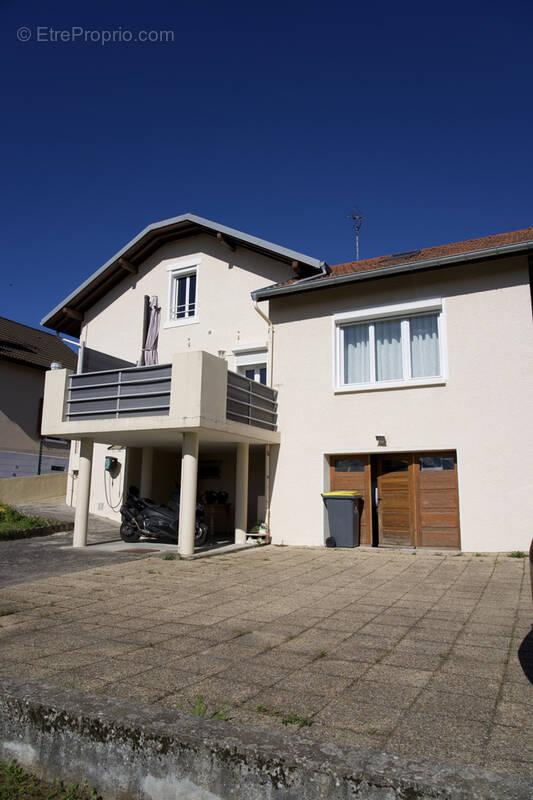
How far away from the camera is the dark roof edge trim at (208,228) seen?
1351 centimetres

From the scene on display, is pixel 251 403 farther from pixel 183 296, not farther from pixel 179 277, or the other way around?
pixel 179 277

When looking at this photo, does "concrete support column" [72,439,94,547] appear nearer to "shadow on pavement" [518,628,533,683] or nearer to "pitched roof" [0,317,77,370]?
"shadow on pavement" [518,628,533,683]

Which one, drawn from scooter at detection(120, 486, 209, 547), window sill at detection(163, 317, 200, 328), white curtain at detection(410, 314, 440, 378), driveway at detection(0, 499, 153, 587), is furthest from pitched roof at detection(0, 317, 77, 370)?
white curtain at detection(410, 314, 440, 378)

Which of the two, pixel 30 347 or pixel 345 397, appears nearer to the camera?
pixel 345 397

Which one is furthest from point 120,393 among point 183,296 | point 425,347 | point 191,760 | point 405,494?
point 191,760

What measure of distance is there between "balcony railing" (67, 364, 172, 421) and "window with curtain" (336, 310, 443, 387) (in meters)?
4.21

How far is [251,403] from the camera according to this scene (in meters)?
12.1

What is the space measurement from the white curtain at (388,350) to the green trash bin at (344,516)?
2.75 metres

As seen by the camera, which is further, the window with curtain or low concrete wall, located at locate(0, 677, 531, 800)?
the window with curtain

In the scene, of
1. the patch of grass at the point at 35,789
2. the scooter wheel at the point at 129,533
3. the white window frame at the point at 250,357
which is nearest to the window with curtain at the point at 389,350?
the white window frame at the point at 250,357

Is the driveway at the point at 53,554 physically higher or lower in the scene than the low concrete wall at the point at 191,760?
lower

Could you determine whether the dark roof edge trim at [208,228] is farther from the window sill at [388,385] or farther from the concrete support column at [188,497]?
the concrete support column at [188,497]

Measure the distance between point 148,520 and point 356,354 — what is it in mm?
6055

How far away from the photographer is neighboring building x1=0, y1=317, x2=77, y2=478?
2178 centimetres
